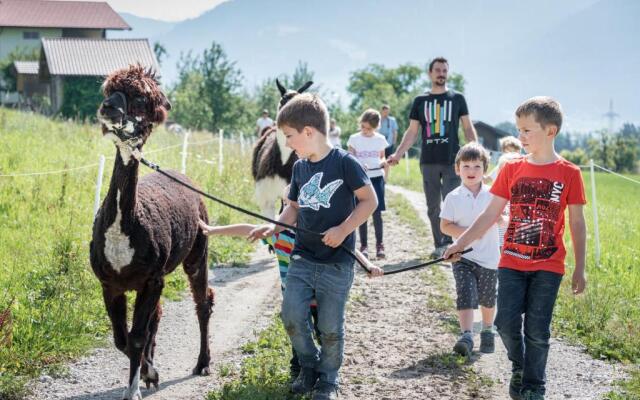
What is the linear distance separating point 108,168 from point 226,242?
3.79 meters

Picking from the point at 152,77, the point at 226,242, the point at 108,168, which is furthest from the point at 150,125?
the point at 108,168

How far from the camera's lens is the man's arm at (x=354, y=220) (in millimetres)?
4371

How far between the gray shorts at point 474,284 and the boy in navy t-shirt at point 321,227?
1.75 metres

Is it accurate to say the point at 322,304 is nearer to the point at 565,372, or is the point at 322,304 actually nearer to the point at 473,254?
the point at 473,254

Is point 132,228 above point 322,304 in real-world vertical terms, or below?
above

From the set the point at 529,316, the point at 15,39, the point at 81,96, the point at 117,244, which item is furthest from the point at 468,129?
the point at 15,39

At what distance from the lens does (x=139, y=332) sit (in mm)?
4828

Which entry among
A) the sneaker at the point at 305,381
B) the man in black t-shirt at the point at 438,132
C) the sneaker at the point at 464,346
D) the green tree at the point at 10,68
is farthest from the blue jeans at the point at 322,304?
the green tree at the point at 10,68

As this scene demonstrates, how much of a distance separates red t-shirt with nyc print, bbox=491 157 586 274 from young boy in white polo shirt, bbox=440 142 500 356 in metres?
1.31

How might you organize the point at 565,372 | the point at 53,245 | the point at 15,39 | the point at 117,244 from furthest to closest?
1. the point at 15,39
2. the point at 53,245
3. the point at 565,372
4. the point at 117,244

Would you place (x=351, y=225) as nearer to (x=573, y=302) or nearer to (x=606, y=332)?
(x=606, y=332)

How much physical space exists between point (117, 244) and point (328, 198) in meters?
1.41

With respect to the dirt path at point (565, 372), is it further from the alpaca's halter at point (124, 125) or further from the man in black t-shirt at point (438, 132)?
the man in black t-shirt at point (438, 132)

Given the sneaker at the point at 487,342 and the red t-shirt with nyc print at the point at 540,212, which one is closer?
the red t-shirt with nyc print at the point at 540,212
